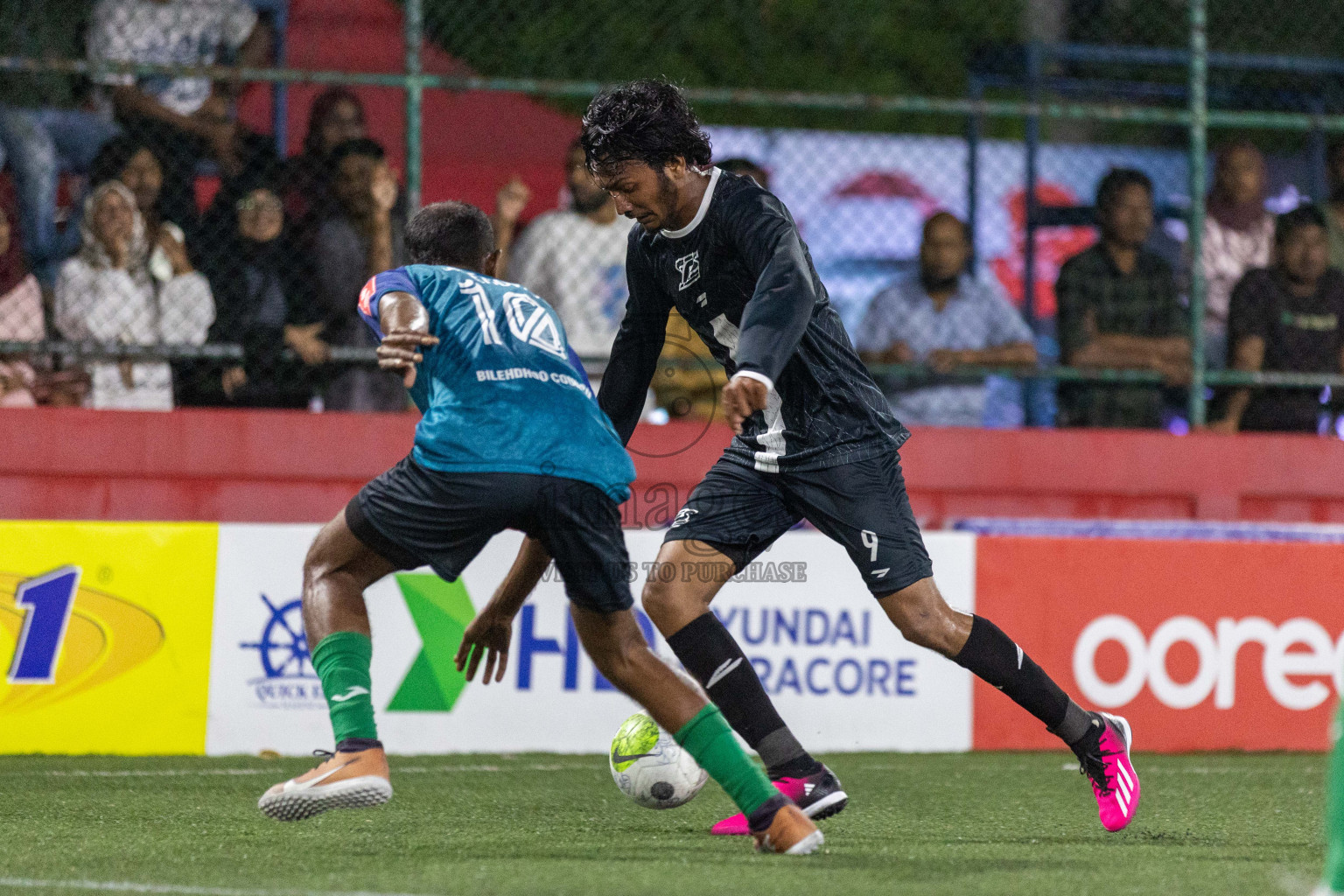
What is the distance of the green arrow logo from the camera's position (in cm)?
706

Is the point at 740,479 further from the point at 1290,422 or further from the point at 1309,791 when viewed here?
the point at 1290,422

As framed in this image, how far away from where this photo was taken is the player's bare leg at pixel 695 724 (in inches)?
161

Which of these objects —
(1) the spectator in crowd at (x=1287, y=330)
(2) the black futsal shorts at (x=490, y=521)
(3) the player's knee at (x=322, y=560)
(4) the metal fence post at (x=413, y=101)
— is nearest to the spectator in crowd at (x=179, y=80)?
(4) the metal fence post at (x=413, y=101)

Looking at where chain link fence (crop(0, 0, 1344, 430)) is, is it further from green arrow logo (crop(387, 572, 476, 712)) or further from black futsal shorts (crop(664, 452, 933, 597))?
black futsal shorts (crop(664, 452, 933, 597))

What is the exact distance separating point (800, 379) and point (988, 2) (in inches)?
509

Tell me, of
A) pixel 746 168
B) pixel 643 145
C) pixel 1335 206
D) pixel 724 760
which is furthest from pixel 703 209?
pixel 1335 206

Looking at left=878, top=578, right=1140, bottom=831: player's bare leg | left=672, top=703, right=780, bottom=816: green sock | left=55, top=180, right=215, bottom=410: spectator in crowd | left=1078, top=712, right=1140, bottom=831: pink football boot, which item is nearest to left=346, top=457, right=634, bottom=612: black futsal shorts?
left=672, top=703, right=780, bottom=816: green sock

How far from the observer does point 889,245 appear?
1455 cm

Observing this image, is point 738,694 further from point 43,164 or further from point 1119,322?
point 43,164

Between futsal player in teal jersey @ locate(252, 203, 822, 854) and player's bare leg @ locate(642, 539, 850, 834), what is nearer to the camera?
futsal player in teal jersey @ locate(252, 203, 822, 854)

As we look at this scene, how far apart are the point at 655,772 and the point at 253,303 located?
3.81 metres

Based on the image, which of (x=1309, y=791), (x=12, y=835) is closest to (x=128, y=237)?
(x=12, y=835)

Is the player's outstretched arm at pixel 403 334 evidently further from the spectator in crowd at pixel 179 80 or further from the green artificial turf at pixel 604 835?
the spectator in crowd at pixel 179 80

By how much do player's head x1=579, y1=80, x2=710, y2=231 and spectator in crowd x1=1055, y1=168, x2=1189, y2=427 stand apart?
14.8 feet
